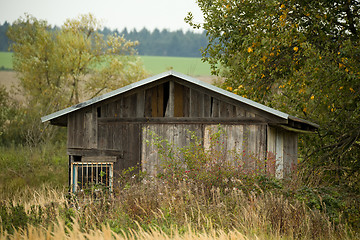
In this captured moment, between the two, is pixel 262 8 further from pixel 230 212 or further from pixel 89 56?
pixel 89 56

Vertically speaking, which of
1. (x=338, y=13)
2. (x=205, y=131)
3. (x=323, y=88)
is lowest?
(x=205, y=131)

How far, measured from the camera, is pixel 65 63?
121ft

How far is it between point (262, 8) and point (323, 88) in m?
3.44

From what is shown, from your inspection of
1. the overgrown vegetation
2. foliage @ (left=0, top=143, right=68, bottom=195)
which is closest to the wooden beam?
the overgrown vegetation

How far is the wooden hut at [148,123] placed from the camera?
589 inches

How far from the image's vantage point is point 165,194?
11.2m

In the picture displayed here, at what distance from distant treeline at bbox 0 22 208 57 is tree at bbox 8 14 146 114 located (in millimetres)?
47534

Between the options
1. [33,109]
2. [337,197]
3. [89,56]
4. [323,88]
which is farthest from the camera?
[89,56]

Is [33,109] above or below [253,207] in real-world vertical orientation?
above

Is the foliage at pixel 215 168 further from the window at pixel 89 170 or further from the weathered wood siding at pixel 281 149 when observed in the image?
the window at pixel 89 170

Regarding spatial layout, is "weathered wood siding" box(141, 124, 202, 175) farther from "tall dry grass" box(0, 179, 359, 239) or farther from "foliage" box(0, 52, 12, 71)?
"foliage" box(0, 52, 12, 71)

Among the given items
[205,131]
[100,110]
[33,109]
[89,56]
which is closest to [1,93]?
[33,109]

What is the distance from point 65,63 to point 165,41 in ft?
187

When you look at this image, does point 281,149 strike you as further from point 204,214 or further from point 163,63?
point 163,63
